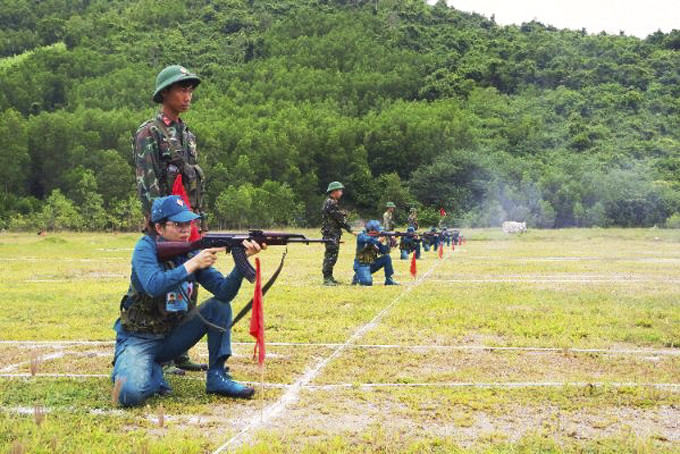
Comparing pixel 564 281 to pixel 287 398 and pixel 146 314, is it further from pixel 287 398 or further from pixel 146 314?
pixel 146 314

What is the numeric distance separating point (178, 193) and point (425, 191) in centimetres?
6922

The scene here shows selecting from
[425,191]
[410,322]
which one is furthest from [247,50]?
[410,322]

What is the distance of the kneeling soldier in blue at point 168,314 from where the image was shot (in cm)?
527

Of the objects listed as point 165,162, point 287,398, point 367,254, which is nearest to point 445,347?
point 287,398

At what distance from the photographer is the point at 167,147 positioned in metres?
6.17

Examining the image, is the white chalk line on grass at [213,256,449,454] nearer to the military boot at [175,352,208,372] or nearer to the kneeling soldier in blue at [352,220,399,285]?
the military boot at [175,352,208,372]

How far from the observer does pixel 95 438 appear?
14.3 ft

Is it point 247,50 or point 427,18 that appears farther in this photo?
point 427,18

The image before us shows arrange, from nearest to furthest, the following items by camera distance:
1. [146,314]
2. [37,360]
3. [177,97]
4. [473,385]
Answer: [146,314] < [473,385] < [177,97] < [37,360]

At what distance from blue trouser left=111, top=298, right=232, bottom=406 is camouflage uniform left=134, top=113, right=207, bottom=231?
98 centimetres

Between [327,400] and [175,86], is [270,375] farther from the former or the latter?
[175,86]

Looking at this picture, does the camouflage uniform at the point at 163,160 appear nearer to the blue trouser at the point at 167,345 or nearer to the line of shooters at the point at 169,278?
the line of shooters at the point at 169,278

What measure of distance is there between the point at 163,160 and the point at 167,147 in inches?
4.8

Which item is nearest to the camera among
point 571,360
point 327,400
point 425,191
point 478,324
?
point 327,400
